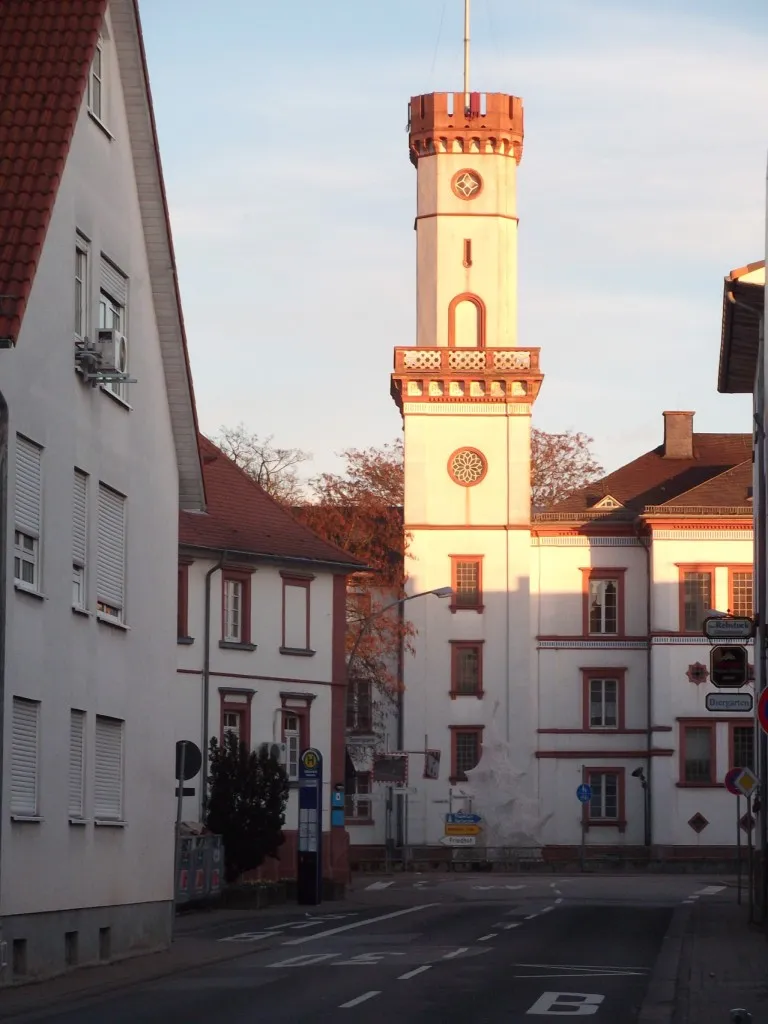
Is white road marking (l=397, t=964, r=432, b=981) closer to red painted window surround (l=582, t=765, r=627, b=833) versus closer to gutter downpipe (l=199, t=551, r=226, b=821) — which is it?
gutter downpipe (l=199, t=551, r=226, b=821)

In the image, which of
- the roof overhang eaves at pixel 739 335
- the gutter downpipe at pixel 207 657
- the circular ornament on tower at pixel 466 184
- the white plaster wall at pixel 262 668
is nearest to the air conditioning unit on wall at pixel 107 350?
the roof overhang eaves at pixel 739 335

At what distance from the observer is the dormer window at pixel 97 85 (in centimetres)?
2381

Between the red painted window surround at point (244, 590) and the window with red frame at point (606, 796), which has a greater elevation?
the red painted window surround at point (244, 590)

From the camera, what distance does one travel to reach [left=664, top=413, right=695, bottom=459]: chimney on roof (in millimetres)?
82562

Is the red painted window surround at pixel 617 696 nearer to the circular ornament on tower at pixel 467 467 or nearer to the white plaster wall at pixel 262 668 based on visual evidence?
the circular ornament on tower at pixel 467 467

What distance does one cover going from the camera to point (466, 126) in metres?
75.2

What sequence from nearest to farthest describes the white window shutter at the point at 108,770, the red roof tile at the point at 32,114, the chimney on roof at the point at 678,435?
the red roof tile at the point at 32,114, the white window shutter at the point at 108,770, the chimney on roof at the point at 678,435

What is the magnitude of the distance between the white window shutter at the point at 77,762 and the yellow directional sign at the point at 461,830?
4721 cm

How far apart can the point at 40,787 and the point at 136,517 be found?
5.48 meters

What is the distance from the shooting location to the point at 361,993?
63.0ft

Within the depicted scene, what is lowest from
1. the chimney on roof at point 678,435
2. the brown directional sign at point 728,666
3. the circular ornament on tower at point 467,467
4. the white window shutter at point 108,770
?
the white window shutter at point 108,770

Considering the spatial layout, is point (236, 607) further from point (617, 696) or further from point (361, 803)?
point (617, 696)

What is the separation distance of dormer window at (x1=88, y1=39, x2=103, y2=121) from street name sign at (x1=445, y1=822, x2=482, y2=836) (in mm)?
48292

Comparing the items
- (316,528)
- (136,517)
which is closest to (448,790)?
(316,528)
